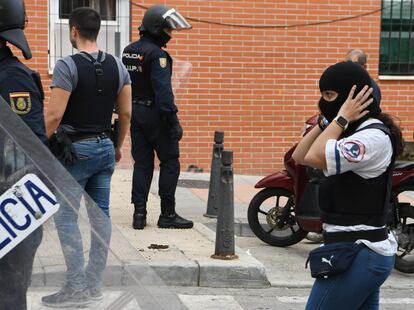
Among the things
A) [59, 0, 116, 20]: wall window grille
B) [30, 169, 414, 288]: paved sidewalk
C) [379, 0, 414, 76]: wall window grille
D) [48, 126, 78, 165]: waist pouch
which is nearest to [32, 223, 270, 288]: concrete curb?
[30, 169, 414, 288]: paved sidewalk

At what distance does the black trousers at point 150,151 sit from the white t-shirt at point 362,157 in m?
3.93

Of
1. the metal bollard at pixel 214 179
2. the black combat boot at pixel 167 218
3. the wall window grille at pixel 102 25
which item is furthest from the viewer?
the wall window grille at pixel 102 25

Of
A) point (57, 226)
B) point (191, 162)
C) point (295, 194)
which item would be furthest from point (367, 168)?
point (191, 162)

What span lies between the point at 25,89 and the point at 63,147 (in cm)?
165

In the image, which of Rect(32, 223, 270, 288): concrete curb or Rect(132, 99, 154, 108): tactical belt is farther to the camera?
Rect(132, 99, 154, 108): tactical belt

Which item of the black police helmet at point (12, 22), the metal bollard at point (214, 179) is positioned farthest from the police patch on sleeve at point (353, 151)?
the metal bollard at point (214, 179)

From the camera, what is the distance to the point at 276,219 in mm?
7133

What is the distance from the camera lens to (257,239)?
782 cm

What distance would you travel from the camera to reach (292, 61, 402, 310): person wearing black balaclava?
10.2 feet

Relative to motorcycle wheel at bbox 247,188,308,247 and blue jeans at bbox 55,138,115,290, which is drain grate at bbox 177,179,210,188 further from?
blue jeans at bbox 55,138,115,290

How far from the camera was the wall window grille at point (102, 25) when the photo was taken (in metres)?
10.5

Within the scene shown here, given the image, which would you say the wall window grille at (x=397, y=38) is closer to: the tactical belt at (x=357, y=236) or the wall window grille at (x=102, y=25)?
the wall window grille at (x=102, y=25)

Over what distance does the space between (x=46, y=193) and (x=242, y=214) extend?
6.25 m

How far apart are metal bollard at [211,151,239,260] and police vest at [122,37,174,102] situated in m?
0.90
